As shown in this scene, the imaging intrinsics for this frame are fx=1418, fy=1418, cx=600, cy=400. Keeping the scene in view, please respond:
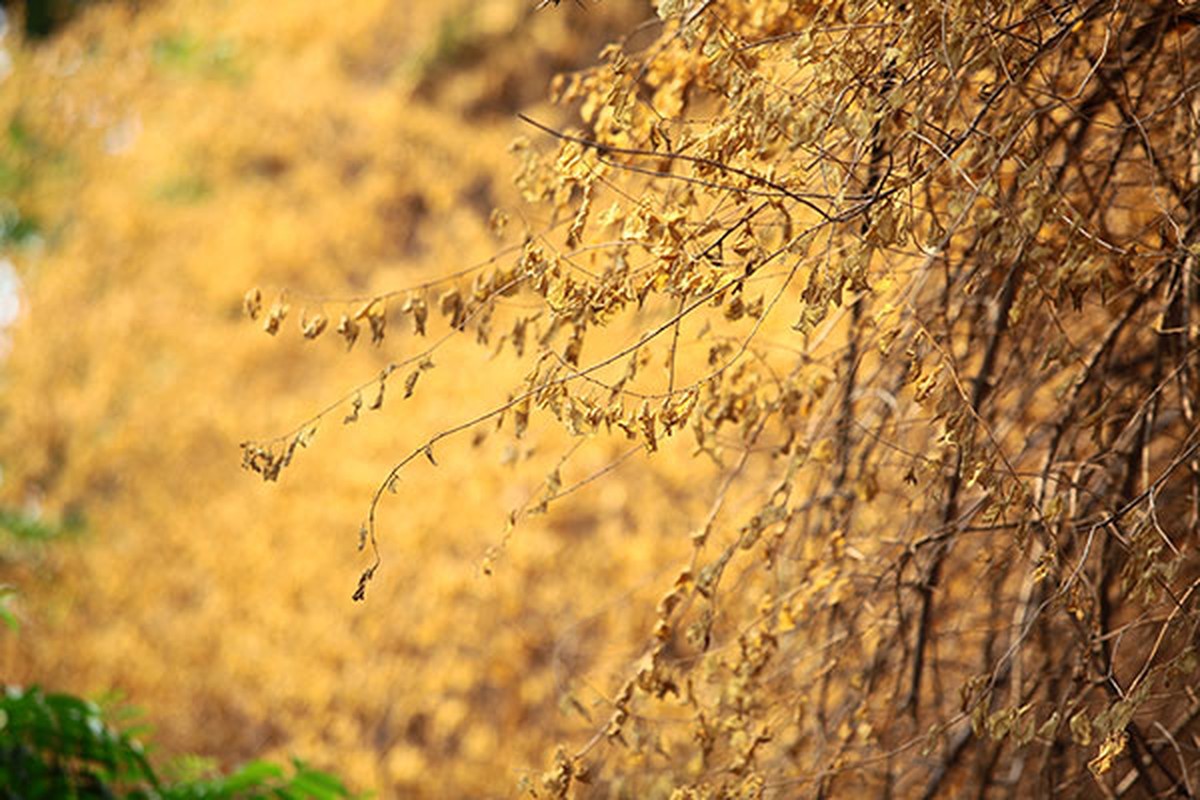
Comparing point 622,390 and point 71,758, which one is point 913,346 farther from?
point 71,758

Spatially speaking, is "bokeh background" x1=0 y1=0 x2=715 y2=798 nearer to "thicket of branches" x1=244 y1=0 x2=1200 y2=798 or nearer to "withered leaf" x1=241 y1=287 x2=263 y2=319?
"thicket of branches" x1=244 y1=0 x2=1200 y2=798

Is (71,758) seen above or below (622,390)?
above

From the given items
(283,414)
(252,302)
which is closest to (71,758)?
(252,302)

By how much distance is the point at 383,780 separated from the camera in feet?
16.3

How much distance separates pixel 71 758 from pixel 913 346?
4.98 ft

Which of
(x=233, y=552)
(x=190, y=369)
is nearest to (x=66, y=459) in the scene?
(x=190, y=369)

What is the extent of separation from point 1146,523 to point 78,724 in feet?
5.39

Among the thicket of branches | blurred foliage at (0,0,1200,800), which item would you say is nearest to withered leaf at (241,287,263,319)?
blurred foliage at (0,0,1200,800)

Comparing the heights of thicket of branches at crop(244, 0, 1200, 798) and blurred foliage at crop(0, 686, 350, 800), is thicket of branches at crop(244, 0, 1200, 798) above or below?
below

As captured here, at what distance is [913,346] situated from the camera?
155 centimetres

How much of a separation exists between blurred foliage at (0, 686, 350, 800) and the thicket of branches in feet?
1.73

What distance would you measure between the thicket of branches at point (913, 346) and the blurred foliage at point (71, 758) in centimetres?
53

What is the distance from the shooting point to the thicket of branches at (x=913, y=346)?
1.44m

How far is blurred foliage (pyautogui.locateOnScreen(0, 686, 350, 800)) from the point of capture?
218cm
